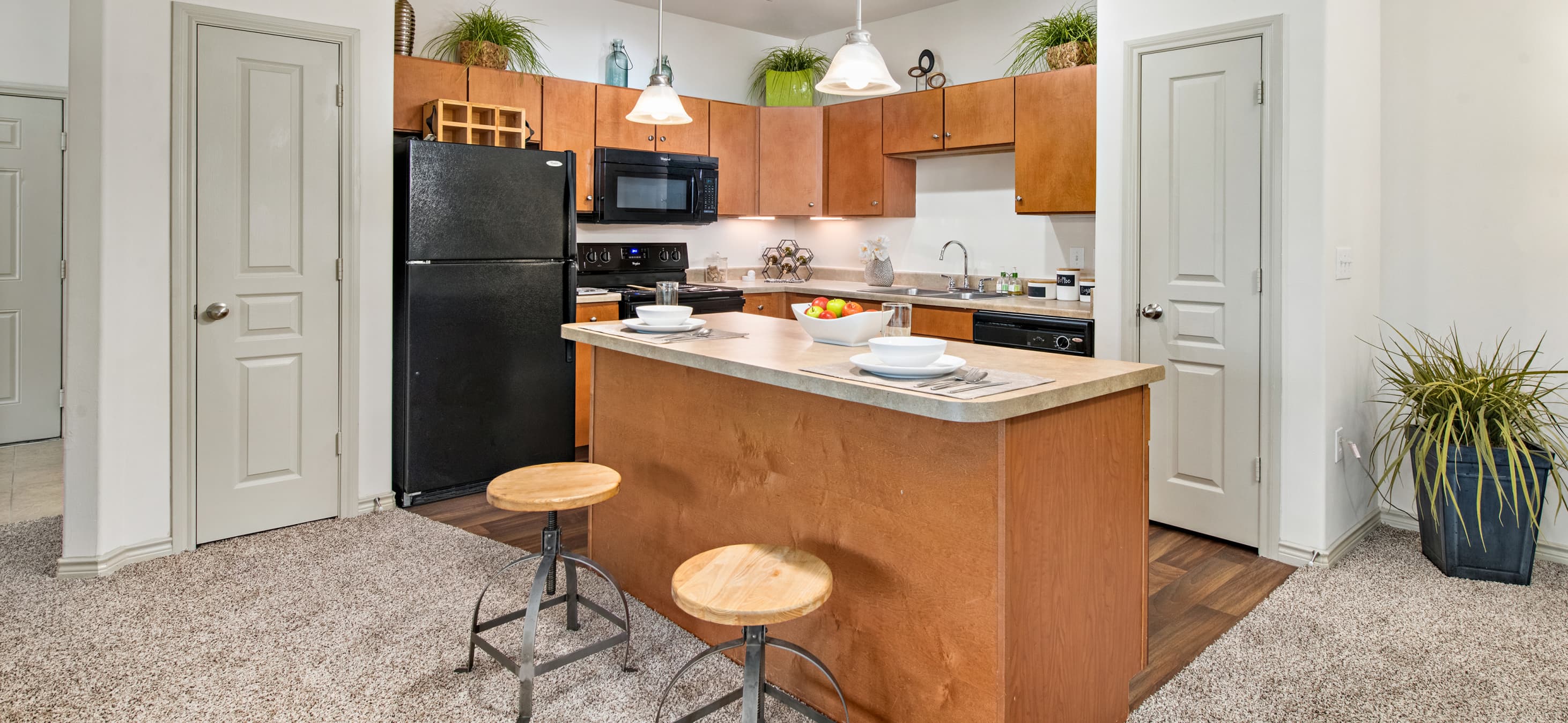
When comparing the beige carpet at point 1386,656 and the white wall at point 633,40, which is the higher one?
the white wall at point 633,40

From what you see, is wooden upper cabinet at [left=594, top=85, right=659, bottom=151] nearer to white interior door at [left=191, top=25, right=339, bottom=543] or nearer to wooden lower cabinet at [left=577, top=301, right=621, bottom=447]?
wooden lower cabinet at [left=577, top=301, right=621, bottom=447]

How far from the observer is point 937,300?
439cm

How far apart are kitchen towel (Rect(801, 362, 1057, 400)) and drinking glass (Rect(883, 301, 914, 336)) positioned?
18 cm

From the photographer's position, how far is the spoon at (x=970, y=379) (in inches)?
67.0

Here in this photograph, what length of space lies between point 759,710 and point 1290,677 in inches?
56.9

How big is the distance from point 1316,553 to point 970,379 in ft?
6.71

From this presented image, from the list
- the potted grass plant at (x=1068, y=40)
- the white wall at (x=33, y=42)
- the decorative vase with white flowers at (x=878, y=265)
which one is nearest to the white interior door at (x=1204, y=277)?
the potted grass plant at (x=1068, y=40)

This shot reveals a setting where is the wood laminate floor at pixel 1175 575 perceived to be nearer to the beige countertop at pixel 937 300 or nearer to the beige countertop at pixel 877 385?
the beige countertop at pixel 877 385

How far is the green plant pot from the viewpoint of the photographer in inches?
218

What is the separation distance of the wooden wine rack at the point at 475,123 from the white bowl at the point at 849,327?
2.36 m

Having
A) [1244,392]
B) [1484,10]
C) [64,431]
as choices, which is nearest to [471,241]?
[64,431]

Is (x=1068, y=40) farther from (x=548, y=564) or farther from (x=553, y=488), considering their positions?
(x=548, y=564)

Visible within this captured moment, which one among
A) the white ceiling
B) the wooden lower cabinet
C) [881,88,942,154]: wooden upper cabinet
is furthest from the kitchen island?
the white ceiling

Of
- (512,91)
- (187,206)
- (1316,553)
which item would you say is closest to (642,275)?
(512,91)
